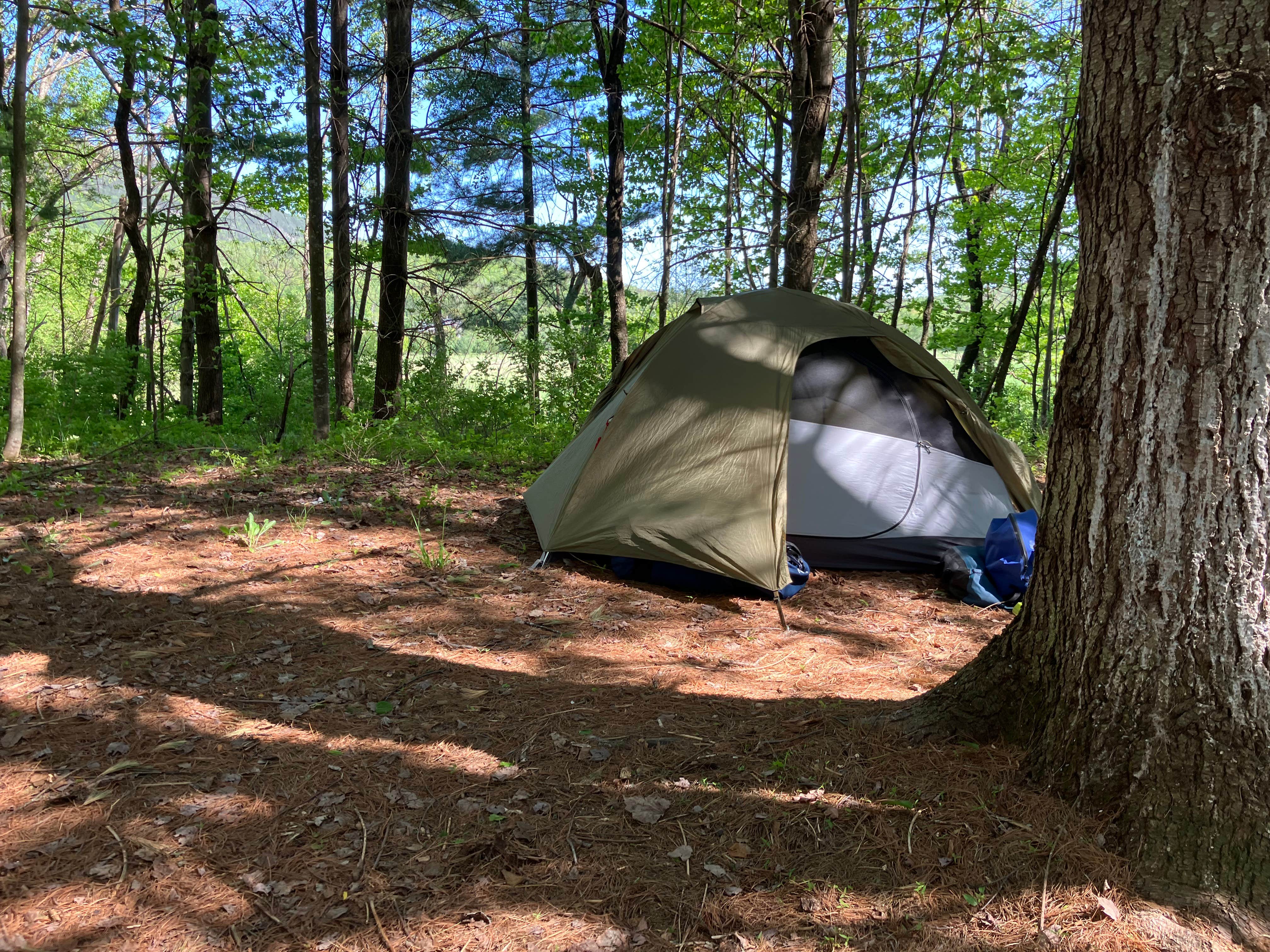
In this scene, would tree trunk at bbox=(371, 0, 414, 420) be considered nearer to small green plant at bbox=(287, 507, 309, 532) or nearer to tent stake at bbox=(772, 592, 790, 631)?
small green plant at bbox=(287, 507, 309, 532)

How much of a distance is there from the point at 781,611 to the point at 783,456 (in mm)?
1030

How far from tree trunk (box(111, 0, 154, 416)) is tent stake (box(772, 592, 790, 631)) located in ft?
30.9

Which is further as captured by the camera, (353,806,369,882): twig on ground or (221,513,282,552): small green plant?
(221,513,282,552): small green plant

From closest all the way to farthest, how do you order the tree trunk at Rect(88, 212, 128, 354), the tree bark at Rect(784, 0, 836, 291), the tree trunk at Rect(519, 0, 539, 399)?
the tree bark at Rect(784, 0, 836, 291), the tree trunk at Rect(519, 0, 539, 399), the tree trunk at Rect(88, 212, 128, 354)

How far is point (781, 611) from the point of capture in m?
4.07

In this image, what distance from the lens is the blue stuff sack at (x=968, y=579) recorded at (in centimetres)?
452

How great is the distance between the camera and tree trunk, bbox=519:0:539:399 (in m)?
11.2

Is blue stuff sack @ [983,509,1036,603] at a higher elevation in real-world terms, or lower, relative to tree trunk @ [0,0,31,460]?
lower

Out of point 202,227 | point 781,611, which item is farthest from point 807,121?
point 202,227

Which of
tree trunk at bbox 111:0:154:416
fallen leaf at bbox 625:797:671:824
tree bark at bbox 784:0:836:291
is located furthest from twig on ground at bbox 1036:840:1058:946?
tree trunk at bbox 111:0:154:416

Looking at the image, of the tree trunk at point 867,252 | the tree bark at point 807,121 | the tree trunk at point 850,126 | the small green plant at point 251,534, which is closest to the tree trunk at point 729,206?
the tree trunk at point 867,252

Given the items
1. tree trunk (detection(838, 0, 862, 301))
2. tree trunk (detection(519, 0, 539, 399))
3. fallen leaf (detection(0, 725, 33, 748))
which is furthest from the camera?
tree trunk (detection(519, 0, 539, 399))

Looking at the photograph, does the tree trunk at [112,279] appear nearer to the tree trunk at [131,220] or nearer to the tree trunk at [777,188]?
the tree trunk at [131,220]

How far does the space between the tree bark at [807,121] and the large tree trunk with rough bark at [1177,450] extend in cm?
513
